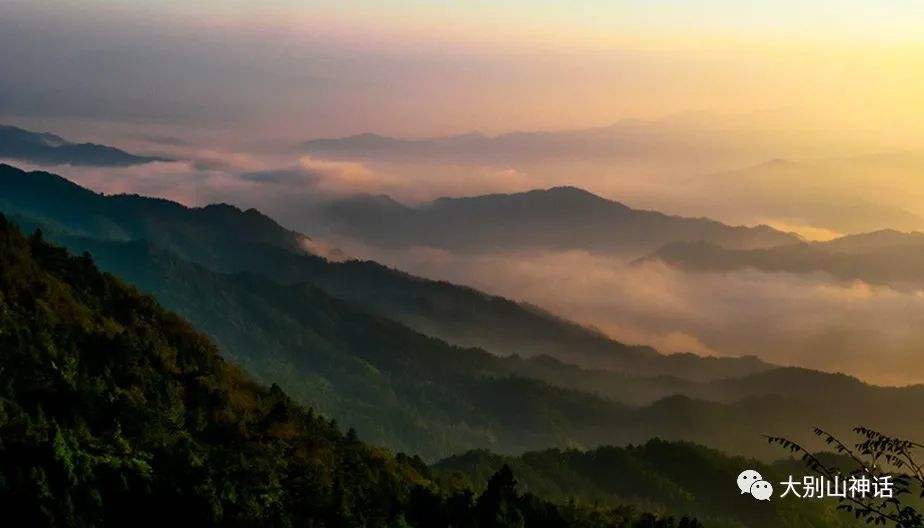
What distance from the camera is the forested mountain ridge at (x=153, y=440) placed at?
63.1 metres

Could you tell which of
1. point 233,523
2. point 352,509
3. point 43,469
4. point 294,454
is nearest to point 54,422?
point 43,469

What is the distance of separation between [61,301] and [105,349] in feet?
37.7

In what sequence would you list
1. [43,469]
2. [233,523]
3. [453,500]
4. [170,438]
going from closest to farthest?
[43,469], [233,523], [170,438], [453,500]

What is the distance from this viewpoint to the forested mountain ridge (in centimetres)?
6312

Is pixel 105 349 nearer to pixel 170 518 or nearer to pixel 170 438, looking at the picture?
pixel 170 438

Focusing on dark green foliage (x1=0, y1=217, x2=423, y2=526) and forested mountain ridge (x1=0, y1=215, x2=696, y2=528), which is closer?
dark green foliage (x1=0, y1=217, x2=423, y2=526)

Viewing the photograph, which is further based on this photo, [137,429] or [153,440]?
[137,429]

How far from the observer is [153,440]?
2943 inches

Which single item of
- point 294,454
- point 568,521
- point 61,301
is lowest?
point 568,521

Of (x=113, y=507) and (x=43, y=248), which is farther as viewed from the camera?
(x=43, y=248)

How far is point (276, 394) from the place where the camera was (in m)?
122

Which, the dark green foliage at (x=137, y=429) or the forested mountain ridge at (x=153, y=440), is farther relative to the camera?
the forested mountain ridge at (x=153, y=440)

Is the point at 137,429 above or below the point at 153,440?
above

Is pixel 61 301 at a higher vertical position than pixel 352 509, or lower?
higher
